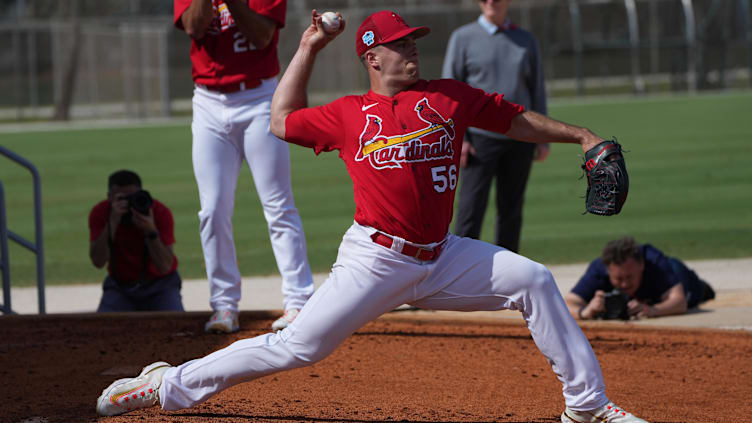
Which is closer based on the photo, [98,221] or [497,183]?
[98,221]

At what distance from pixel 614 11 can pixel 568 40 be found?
2180mm

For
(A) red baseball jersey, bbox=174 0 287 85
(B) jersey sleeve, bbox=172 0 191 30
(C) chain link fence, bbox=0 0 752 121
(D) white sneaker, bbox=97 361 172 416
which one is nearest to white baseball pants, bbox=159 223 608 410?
(D) white sneaker, bbox=97 361 172 416

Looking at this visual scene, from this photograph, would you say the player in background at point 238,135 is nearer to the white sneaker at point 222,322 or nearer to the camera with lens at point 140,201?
the white sneaker at point 222,322

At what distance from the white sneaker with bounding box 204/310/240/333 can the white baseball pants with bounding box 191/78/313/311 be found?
324 mm

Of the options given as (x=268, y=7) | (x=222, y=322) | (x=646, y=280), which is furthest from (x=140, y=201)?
(x=646, y=280)

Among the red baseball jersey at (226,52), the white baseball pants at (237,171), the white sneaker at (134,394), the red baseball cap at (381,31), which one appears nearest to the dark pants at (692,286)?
the white baseball pants at (237,171)

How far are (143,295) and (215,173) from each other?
184 cm

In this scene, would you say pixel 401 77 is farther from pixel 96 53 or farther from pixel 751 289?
pixel 96 53

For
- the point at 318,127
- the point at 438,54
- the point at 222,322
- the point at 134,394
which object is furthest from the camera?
the point at 438,54

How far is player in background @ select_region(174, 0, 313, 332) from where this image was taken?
5.71m

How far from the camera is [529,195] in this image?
13469 mm

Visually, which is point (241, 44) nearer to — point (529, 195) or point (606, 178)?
point (606, 178)

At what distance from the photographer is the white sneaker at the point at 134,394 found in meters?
4.26

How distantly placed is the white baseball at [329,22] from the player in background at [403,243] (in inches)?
1.3
